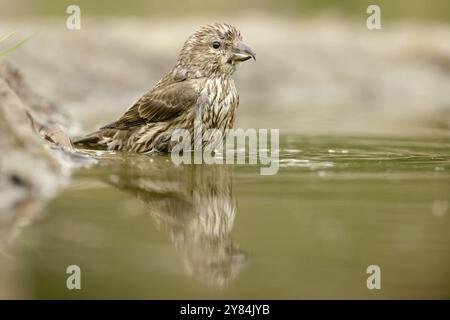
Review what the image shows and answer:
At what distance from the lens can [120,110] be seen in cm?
1259

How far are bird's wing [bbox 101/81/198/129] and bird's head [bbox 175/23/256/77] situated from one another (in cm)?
23

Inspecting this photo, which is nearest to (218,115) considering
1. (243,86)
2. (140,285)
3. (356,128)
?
(356,128)

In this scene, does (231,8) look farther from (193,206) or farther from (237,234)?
(237,234)

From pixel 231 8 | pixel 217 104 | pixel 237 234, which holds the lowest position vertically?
pixel 237 234

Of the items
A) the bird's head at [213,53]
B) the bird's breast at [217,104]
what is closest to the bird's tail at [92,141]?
the bird's head at [213,53]

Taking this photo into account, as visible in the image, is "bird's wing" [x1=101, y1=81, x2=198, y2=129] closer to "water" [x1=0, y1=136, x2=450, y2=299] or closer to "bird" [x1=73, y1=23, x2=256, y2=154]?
"bird" [x1=73, y1=23, x2=256, y2=154]

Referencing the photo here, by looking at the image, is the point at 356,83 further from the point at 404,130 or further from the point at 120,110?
the point at 404,130

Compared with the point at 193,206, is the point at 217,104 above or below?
above

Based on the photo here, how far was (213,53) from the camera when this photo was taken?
315 inches

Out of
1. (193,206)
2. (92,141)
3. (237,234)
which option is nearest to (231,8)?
(92,141)

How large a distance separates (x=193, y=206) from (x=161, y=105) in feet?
8.31

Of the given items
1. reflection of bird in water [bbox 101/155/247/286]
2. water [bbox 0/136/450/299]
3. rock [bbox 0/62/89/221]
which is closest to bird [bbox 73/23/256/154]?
reflection of bird in water [bbox 101/155/247/286]

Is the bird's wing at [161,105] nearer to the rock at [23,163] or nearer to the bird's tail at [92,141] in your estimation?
the bird's tail at [92,141]
